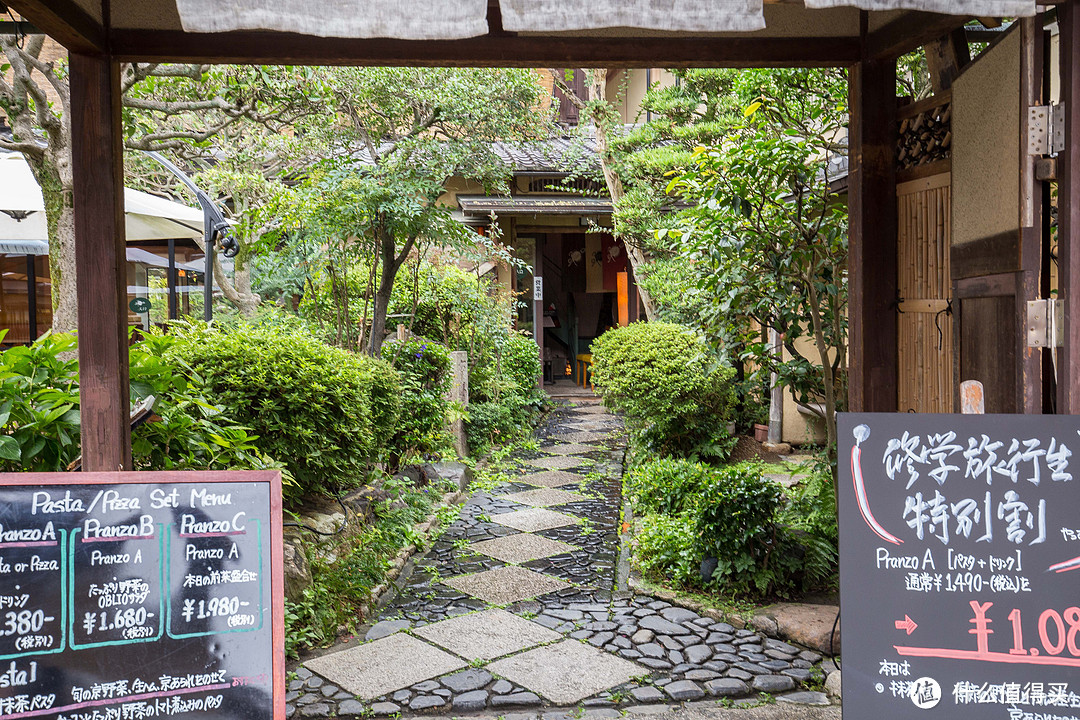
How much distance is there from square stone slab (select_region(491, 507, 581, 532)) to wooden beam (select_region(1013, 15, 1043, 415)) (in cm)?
476

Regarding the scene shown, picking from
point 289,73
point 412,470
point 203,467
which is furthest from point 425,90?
point 203,467

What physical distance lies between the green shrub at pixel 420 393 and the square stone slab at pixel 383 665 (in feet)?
10.1

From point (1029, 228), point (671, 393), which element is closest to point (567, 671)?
point (1029, 228)

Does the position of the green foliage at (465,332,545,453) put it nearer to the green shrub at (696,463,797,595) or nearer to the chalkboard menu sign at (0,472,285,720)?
the green shrub at (696,463,797,595)

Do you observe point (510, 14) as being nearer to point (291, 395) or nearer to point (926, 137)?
point (926, 137)

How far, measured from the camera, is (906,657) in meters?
2.69

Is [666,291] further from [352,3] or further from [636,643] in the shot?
[352,3]

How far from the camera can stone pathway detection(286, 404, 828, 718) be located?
13.3 feet

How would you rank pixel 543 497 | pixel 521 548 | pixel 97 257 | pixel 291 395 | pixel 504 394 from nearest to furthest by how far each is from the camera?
pixel 97 257
pixel 291 395
pixel 521 548
pixel 543 497
pixel 504 394

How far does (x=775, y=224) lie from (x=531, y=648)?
326 centimetres

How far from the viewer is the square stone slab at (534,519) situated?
7293mm

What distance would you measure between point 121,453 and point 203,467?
2.13 feet

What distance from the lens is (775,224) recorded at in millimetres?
5559

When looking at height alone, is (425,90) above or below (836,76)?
above
